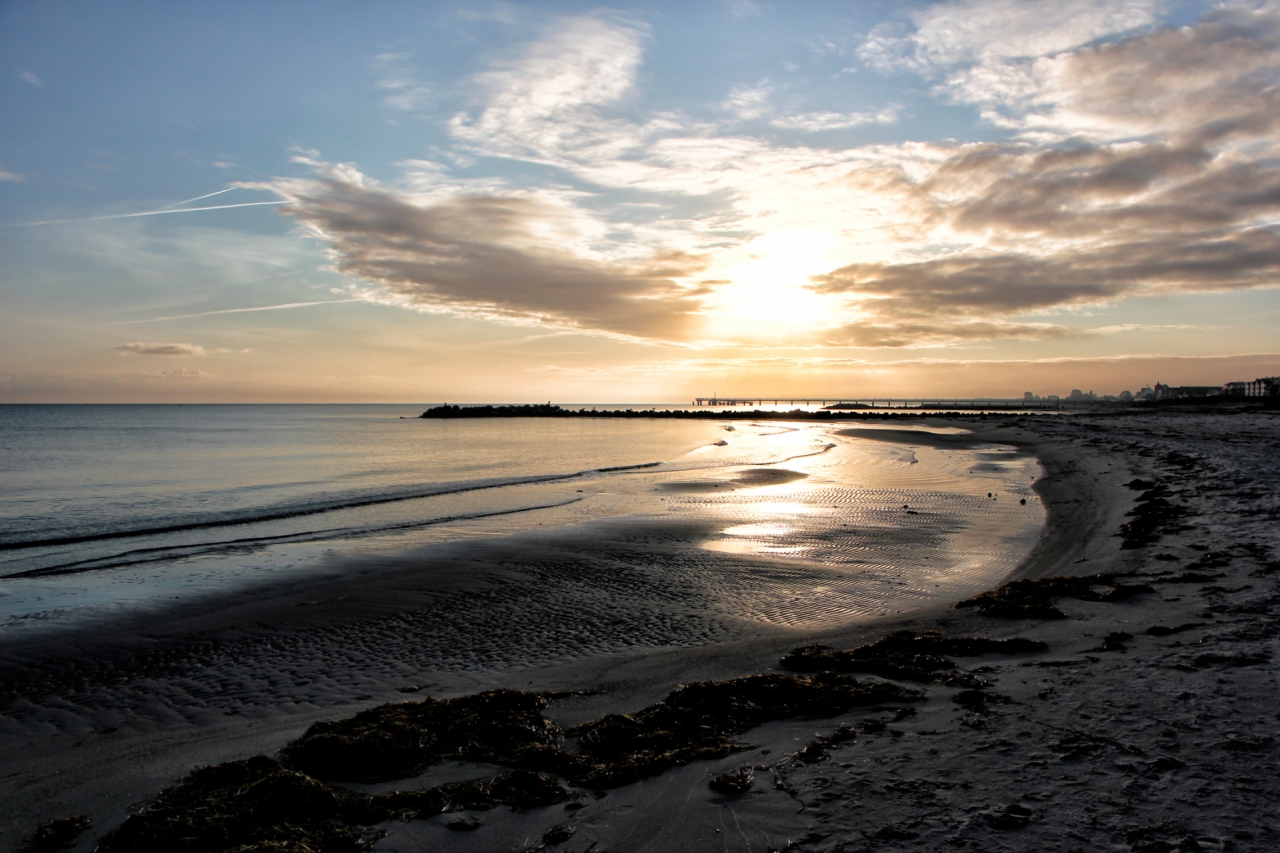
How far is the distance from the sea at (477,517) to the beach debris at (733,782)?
548 centimetres

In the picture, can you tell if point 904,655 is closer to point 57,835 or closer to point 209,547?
point 57,835

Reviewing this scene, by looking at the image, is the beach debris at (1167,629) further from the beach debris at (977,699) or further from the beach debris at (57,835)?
the beach debris at (57,835)

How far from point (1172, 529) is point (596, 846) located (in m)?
14.6

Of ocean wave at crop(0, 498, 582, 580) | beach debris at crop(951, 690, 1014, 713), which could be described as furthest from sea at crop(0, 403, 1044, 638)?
beach debris at crop(951, 690, 1014, 713)

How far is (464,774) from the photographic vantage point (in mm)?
5371

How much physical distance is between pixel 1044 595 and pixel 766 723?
6.35m

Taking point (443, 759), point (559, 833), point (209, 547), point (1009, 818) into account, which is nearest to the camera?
point (1009, 818)

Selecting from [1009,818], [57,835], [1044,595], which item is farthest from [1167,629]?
[57,835]

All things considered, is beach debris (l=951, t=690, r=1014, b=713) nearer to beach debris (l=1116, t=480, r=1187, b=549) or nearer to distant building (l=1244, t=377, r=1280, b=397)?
beach debris (l=1116, t=480, r=1187, b=549)

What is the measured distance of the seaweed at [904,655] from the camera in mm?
7039

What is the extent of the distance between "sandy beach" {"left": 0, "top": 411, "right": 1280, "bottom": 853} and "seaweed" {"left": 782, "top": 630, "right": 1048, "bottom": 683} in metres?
0.15

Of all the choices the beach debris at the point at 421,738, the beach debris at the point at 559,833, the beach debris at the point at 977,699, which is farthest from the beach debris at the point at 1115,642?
the beach debris at the point at 559,833

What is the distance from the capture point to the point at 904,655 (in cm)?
749

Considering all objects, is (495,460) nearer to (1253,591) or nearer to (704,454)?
(704,454)
